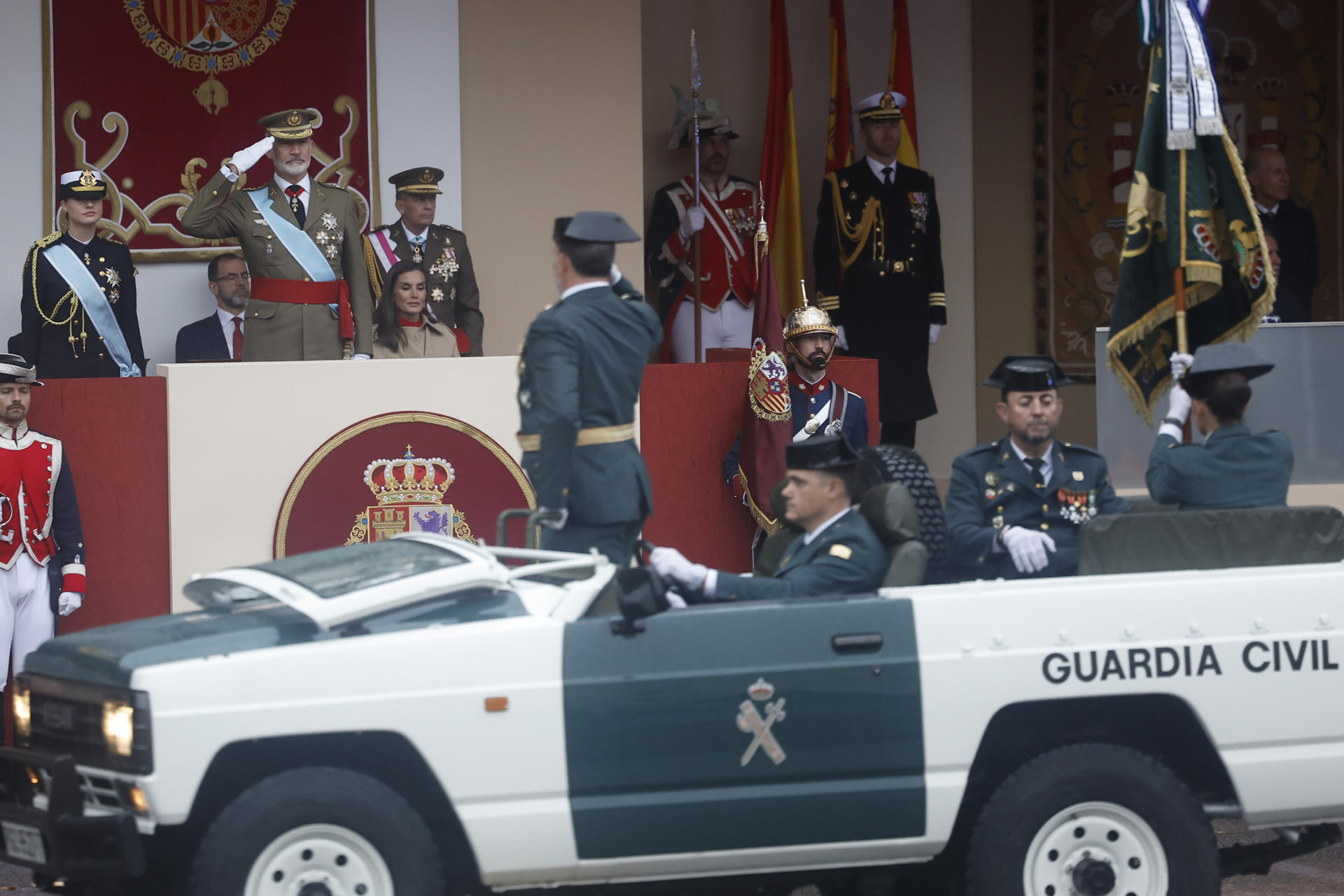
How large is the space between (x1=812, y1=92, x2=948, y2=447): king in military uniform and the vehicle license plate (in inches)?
280

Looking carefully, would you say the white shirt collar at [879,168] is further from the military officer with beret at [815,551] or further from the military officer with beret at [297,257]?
the military officer with beret at [815,551]

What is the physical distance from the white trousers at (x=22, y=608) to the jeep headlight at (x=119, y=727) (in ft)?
10.7

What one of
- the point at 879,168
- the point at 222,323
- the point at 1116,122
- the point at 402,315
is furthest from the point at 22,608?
the point at 1116,122

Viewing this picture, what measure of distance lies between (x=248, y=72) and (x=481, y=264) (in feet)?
5.47

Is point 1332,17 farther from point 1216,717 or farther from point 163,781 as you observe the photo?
point 163,781

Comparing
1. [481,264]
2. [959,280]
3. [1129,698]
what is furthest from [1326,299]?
[1129,698]

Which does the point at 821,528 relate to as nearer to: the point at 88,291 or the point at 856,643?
the point at 856,643

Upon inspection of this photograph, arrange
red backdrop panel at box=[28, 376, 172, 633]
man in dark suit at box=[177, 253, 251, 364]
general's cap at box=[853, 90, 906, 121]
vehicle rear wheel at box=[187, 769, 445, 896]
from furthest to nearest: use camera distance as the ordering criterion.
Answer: general's cap at box=[853, 90, 906, 121]
man in dark suit at box=[177, 253, 251, 364]
red backdrop panel at box=[28, 376, 172, 633]
vehicle rear wheel at box=[187, 769, 445, 896]

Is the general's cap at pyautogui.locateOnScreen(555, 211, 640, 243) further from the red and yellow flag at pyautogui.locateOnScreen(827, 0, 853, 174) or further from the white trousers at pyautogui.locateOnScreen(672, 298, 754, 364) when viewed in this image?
the red and yellow flag at pyautogui.locateOnScreen(827, 0, 853, 174)

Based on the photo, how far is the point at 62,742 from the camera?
14.6ft

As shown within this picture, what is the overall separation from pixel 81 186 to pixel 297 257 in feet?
3.63

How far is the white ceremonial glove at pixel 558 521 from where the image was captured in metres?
5.37

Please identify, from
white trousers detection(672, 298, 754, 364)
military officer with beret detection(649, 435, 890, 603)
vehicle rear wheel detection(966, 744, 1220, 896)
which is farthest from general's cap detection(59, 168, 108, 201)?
vehicle rear wheel detection(966, 744, 1220, 896)

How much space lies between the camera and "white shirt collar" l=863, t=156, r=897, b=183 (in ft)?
36.0
